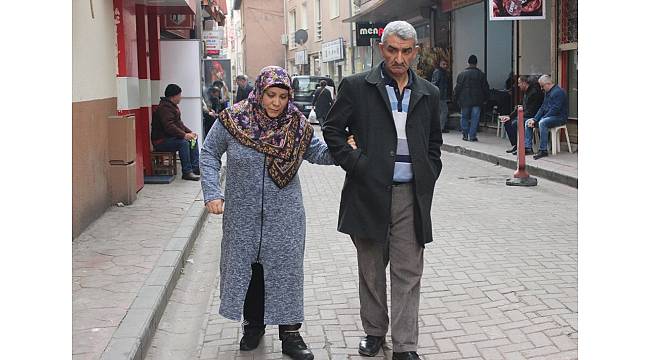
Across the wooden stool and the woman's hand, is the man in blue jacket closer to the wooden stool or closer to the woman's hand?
the wooden stool

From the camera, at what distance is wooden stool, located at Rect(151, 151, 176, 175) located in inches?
444

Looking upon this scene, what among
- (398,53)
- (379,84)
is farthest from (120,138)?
(398,53)

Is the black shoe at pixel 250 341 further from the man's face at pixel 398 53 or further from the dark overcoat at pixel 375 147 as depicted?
the man's face at pixel 398 53

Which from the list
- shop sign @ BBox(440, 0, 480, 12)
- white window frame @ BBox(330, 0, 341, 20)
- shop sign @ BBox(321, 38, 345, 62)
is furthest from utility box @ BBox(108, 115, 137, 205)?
white window frame @ BBox(330, 0, 341, 20)

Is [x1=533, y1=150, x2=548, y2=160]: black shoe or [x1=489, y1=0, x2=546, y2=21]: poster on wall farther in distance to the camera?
[x1=489, y1=0, x2=546, y2=21]: poster on wall

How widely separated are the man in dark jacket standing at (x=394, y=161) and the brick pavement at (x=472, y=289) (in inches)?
23.8

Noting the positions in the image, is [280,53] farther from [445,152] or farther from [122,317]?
[122,317]

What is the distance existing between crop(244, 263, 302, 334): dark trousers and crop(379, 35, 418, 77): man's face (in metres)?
1.37

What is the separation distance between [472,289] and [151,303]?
2440 millimetres

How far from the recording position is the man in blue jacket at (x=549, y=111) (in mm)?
13328

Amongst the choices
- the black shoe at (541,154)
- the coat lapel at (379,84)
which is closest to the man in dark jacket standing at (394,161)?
the coat lapel at (379,84)

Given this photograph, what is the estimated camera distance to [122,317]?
15.8ft

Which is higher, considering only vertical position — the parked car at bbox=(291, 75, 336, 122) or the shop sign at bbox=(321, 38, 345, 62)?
the shop sign at bbox=(321, 38, 345, 62)
